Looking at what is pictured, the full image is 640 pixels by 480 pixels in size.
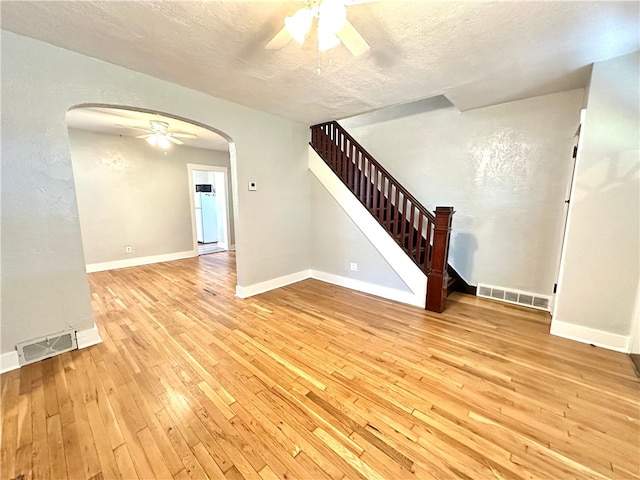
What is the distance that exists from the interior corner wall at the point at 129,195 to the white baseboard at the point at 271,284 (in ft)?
10.2

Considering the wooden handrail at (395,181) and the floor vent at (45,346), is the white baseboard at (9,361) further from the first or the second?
the wooden handrail at (395,181)

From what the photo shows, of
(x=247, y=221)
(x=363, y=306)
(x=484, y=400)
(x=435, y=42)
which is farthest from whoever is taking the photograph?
(x=247, y=221)

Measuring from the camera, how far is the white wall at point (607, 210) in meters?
2.04

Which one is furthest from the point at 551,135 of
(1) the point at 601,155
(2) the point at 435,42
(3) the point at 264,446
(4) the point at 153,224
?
(4) the point at 153,224

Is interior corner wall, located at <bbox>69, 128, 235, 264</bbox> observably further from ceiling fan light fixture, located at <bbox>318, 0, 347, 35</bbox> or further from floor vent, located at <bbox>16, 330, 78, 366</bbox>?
ceiling fan light fixture, located at <bbox>318, 0, 347, 35</bbox>

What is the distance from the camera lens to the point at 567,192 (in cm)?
280

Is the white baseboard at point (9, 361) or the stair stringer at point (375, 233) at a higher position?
the stair stringer at point (375, 233)

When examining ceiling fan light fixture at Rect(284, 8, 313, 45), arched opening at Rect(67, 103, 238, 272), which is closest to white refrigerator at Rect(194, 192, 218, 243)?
arched opening at Rect(67, 103, 238, 272)

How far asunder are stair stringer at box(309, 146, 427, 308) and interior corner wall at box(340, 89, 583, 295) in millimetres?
975

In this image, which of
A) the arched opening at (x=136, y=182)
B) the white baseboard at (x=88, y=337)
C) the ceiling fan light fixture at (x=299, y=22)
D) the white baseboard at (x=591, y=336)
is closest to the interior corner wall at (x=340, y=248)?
the white baseboard at (x=591, y=336)

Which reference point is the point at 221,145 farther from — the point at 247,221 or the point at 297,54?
the point at 297,54

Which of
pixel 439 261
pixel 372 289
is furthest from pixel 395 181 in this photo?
pixel 372 289

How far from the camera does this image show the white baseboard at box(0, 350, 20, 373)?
1.87m

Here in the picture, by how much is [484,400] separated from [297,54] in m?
2.84
